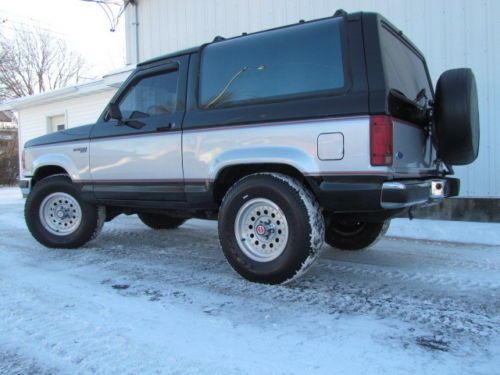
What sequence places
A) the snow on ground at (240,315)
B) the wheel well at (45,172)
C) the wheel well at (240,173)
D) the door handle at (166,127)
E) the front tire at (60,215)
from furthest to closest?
1. the wheel well at (45,172)
2. the front tire at (60,215)
3. the door handle at (166,127)
4. the wheel well at (240,173)
5. the snow on ground at (240,315)

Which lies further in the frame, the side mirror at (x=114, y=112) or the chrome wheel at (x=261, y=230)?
the side mirror at (x=114, y=112)

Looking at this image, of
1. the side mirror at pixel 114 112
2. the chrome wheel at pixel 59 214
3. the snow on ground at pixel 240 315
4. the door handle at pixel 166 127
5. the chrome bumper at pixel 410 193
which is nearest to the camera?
the snow on ground at pixel 240 315

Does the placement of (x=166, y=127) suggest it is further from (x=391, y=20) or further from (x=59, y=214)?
(x=391, y=20)

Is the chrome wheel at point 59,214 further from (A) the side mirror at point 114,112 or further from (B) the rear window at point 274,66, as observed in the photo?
(B) the rear window at point 274,66

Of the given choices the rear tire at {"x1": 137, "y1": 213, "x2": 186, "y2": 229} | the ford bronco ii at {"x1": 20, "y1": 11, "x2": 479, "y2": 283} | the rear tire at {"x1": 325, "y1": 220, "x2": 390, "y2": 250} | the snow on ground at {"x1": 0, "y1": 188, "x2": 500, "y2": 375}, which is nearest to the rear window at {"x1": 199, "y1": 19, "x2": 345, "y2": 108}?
the ford bronco ii at {"x1": 20, "y1": 11, "x2": 479, "y2": 283}

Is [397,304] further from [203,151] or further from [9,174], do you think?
[9,174]

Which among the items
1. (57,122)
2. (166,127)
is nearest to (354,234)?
(166,127)

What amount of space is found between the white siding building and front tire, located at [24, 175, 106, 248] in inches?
228

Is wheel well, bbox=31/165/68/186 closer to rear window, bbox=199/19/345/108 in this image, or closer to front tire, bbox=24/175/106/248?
front tire, bbox=24/175/106/248

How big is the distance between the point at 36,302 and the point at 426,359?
9.02ft

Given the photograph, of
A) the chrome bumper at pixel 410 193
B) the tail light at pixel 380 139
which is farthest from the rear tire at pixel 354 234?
the tail light at pixel 380 139

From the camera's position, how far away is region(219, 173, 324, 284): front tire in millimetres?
3684

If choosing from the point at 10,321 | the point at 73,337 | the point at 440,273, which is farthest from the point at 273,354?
the point at 440,273

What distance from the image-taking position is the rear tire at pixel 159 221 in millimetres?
6789
